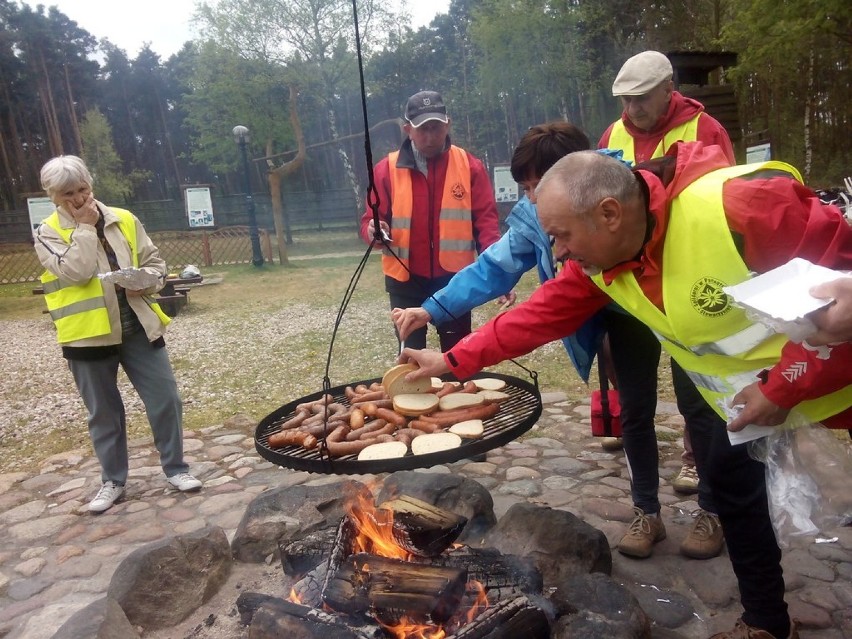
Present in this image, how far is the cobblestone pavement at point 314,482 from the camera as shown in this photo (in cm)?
275

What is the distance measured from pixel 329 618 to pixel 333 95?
25.5 meters

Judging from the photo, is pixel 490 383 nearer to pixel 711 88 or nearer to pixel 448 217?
pixel 448 217

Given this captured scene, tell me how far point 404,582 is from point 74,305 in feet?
9.10

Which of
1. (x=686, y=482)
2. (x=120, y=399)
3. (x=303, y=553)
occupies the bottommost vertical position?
(x=686, y=482)

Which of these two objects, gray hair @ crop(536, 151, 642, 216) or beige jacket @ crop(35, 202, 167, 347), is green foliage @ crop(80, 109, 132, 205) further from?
gray hair @ crop(536, 151, 642, 216)

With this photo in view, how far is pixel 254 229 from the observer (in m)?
18.3

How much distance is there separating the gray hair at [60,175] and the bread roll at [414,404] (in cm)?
238

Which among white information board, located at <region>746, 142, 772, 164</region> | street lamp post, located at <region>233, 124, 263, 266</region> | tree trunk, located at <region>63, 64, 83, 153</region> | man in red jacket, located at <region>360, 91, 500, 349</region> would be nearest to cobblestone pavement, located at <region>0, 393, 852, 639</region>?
man in red jacket, located at <region>360, 91, 500, 349</region>

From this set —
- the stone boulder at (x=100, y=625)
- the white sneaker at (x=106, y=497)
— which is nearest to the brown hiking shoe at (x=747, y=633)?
the stone boulder at (x=100, y=625)

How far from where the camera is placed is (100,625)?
2.46 meters

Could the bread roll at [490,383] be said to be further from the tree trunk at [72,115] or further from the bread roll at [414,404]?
the tree trunk at [72,115]

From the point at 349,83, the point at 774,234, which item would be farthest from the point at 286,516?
the point at 349,83

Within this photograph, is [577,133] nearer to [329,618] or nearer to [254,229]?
[329,618]

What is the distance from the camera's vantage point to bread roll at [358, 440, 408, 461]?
246 centimetres
